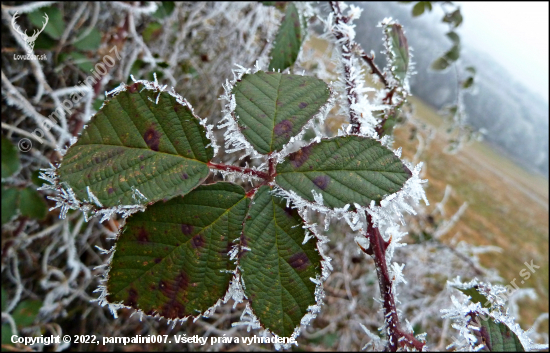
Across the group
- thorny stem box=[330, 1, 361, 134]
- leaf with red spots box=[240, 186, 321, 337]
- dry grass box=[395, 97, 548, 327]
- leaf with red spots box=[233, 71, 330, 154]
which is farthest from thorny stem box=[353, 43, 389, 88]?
dry grass box=[395, 97, 548, 327]

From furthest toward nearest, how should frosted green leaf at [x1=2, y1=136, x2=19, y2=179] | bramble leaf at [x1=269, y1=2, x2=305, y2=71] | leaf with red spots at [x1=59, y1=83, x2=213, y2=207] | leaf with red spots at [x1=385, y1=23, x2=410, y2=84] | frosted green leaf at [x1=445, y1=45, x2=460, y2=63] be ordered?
frosted green leaf at [x1=445, y1=45, x2=460, y2=63] → frosted green leaf at [x1=2, y1=136, x2=19, y2=179] → bramble leaf at [x1=269, y1=2, x2=305, y2=71] → leaf with red spots at [x1=385, y1=23, x2=410, y2=84] → leaf with red spots at [x1=59, y1=83, x2=213, y2=207]

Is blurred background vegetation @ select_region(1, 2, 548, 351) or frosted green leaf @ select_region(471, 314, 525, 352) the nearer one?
Answer: frosted green leaf @ select_region(471, 314, 525, 352)

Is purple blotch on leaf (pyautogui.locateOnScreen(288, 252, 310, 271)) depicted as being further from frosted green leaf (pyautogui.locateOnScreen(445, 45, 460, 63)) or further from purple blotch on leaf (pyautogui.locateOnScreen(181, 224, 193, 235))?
frosted green leaf (pyautogui.locateOnScreen(445, 45, 460, 63))

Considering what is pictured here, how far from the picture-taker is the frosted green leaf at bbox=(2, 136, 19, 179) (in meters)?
0.66

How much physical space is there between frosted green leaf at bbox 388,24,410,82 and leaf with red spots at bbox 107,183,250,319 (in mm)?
263

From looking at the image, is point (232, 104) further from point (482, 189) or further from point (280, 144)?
point (482, 189)

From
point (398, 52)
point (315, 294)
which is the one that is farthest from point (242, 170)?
point (398, 52)

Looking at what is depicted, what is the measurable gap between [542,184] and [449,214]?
3334mm

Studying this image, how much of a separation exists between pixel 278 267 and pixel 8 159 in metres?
0.68

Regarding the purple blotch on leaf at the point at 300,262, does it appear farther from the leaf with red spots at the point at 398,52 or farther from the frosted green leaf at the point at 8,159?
the frosted green leaf at the point at 8,159

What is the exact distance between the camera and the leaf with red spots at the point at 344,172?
263 millimetres

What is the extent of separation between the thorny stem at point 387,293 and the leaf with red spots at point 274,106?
0.35ft

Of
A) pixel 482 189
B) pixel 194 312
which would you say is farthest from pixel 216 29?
pixel 482 189

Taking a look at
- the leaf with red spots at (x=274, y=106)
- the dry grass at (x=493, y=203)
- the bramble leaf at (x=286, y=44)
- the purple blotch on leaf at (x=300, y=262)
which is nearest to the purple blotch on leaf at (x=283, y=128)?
the leaf with red spots at (x=274, y=106)
